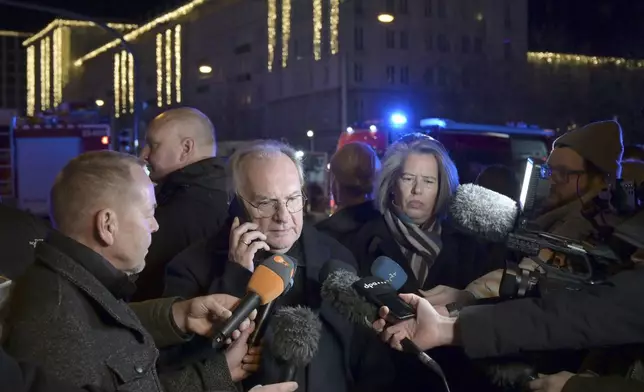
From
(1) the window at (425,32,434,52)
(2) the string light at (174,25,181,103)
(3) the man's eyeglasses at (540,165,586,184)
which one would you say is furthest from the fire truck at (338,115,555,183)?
(2) the string light at (174,25,181,103)

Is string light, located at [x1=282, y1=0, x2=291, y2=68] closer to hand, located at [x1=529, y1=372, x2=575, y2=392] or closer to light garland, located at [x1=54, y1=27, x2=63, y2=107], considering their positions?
hand, located at [x1=529, y1=372, x2=575, y2=392]

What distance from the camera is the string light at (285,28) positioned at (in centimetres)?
5200

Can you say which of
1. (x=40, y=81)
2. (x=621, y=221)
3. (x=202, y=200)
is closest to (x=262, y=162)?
(x=202, y=200)

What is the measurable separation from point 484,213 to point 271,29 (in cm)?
5326

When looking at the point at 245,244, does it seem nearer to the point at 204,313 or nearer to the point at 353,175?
the point at 204,313

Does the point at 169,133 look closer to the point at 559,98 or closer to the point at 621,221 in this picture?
the point at 621,221

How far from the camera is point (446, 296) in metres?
3.38

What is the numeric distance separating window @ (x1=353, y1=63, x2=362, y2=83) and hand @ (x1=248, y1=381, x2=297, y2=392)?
4272 cm

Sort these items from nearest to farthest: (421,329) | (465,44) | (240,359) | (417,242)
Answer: (421,329)
(240,359)
(417,242)
(465,44)

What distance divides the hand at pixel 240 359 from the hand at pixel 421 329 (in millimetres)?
469

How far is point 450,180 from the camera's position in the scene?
4172mm

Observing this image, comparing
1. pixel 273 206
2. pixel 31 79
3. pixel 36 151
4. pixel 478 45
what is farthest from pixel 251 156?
pixel 31 79

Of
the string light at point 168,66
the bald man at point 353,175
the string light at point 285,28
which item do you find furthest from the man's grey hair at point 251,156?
the string light at point 168,66

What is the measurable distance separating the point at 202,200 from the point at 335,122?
130ft
